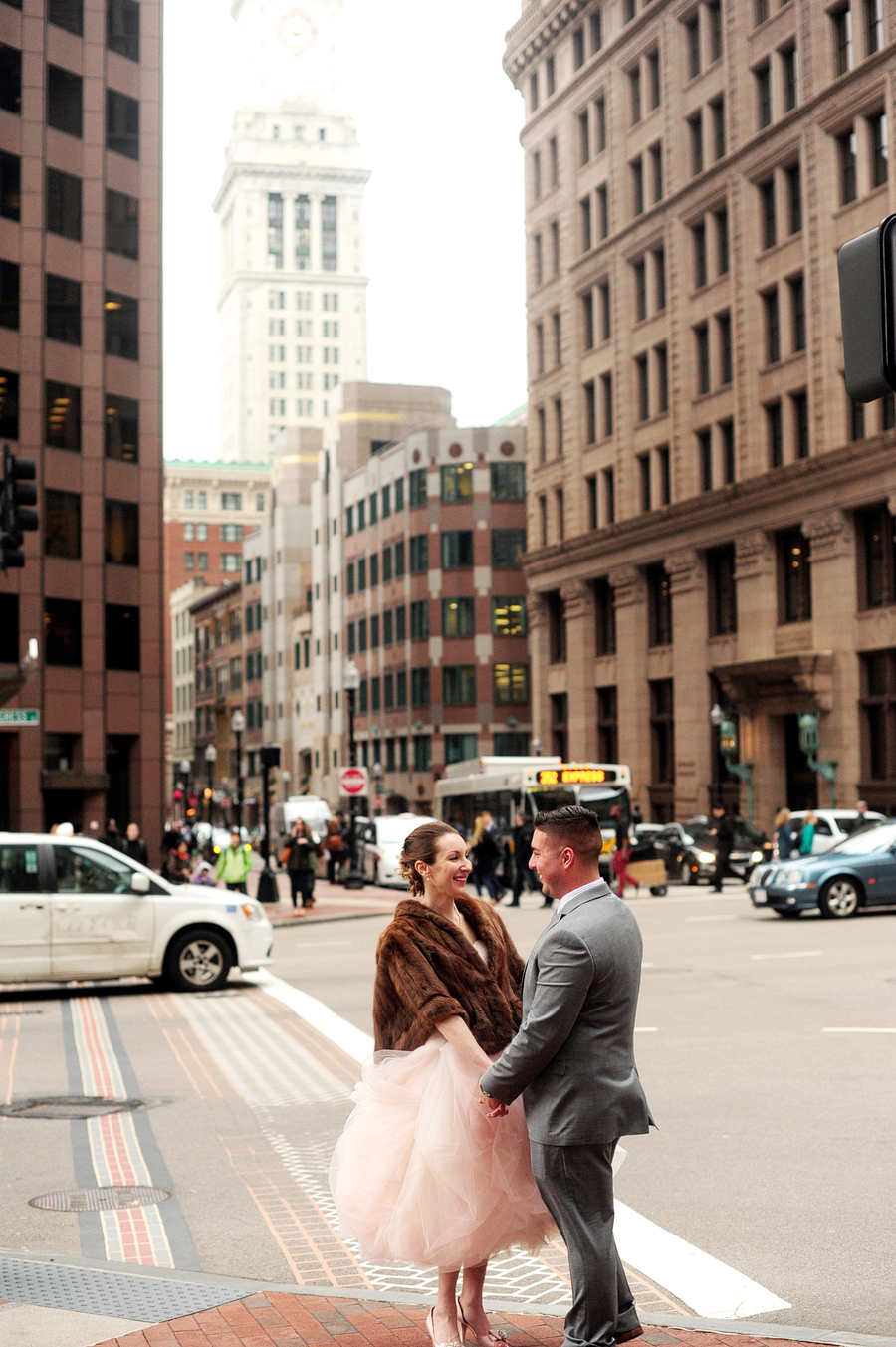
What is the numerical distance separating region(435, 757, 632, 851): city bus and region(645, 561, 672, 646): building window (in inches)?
706

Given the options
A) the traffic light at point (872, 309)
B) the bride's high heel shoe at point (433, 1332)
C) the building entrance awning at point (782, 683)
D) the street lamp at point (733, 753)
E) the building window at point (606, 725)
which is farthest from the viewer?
the building window at point (606, 725)

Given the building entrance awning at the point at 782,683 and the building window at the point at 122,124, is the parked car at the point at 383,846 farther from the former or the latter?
the building window at the point at 122,124

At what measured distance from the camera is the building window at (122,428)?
49791mm

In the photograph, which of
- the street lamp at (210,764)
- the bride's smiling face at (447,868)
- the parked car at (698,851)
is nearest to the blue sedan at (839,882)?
the parked car at (698,851)

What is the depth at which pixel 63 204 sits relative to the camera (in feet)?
160

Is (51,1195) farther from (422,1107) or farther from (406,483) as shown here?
(406,483)

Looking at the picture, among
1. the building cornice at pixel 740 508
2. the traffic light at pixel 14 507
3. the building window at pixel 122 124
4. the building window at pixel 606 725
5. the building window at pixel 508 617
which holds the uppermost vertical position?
the building window at pixel 122 124

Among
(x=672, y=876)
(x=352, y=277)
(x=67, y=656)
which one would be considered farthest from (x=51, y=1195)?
(x=352, y=277)

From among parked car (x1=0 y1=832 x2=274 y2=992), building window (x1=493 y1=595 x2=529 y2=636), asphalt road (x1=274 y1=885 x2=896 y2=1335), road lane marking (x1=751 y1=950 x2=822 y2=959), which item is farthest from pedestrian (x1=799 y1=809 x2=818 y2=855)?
building window (x1=493 y1=595 x2=529 y2=636)

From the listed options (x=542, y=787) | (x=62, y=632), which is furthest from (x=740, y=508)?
(x=62, y=632)

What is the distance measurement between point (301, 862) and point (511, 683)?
48830mm

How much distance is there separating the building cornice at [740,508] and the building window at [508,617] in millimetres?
10569

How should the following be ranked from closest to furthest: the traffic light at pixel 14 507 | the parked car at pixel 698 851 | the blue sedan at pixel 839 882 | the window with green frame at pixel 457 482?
1. the traffic light at pixel 14 507
2. the blue sedan at pixel 839 882
3. the parked car at pixel 698 851
4. the window with green frame at pixel 457 482

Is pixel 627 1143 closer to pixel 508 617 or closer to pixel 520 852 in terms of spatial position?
pixel 520 852
